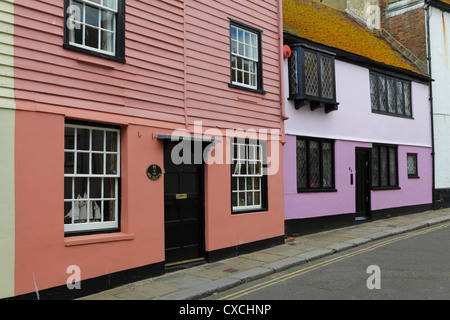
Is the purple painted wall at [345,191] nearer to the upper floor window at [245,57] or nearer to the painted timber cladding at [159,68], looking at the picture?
the painted timber cladding at [159,68]

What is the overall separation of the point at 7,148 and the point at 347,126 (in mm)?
10662

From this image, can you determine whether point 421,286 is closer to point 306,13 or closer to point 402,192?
point 402,192

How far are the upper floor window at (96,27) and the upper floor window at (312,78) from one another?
5914mm

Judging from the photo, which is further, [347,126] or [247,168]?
[347,126]

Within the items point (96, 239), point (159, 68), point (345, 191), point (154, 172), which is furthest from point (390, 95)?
point (96, 239)

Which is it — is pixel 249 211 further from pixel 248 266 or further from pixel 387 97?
pixel 387 97

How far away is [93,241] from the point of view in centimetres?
621

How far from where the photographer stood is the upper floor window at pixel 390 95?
1476 centimetres

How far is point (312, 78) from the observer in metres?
11.8

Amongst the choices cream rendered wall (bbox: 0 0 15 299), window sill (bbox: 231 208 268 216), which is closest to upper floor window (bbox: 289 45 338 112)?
window sill (bbox: 231 208 268 216)

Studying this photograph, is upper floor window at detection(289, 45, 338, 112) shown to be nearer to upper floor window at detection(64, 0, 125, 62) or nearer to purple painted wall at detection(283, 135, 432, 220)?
purple painted wall at detection(283, 135, 432, 220)

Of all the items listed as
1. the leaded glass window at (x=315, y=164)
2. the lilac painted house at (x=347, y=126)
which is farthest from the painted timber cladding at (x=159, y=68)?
the leaded glass window at (x=315, y=164)

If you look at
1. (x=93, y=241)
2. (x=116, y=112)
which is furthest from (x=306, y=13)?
(x=93, y=241)

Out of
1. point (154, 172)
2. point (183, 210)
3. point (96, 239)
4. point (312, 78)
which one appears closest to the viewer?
point (96, 239)
